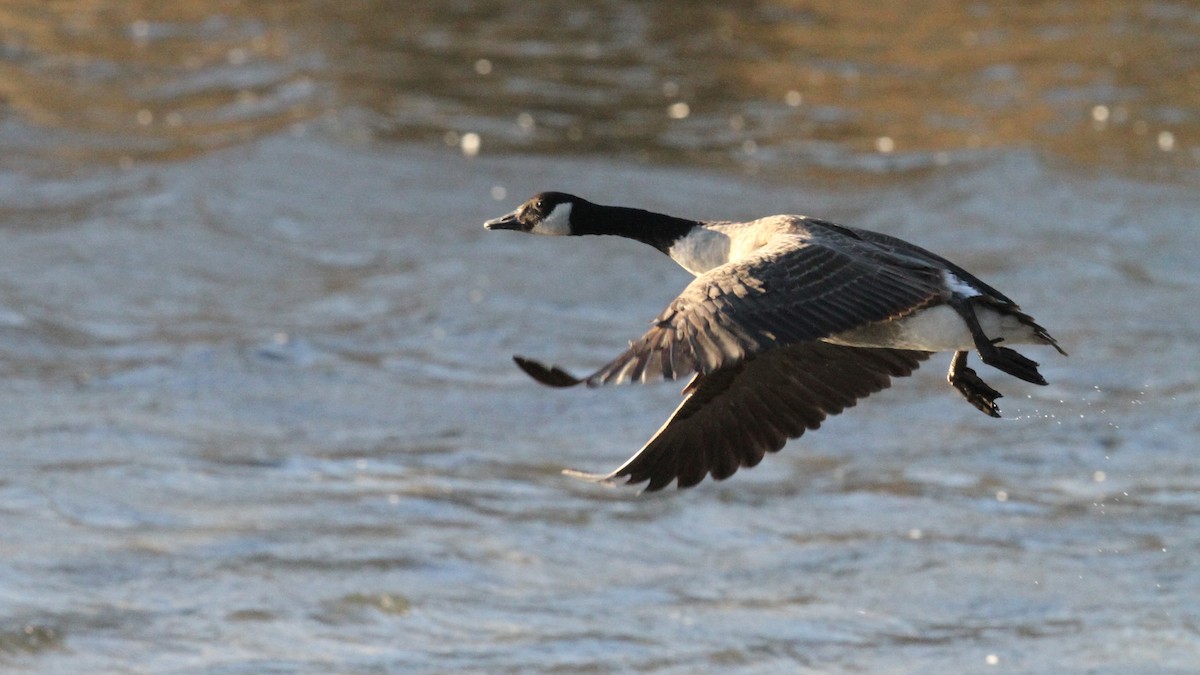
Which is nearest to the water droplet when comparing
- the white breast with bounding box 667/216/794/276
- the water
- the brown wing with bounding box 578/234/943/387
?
the water

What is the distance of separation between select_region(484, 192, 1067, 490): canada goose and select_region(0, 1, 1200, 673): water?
246cm

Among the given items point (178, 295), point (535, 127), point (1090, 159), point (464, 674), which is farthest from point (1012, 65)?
point (464, 674)

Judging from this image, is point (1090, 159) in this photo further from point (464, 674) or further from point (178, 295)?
point (464, 674)

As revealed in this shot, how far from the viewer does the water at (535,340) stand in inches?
378

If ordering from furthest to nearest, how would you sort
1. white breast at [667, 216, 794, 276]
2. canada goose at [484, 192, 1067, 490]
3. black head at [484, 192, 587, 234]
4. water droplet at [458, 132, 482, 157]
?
1. water droplet at [458, 132, 482, 157]
2. black head at [484, 192, 587, 234]
3. white breast at [667, 216, 794, 276]
4. canada goose at [484, 192, 1067, 490]

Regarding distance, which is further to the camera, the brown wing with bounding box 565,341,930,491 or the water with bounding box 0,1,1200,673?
the water with bounding box 0,1,1200,673

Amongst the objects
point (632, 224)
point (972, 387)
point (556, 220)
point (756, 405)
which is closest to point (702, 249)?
point (632, 224)

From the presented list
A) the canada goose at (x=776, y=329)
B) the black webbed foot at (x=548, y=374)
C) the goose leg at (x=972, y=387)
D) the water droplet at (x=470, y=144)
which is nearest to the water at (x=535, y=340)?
the water droplet at (x=470, y=144)

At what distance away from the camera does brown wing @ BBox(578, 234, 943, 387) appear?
5.43m

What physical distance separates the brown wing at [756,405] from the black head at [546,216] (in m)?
1.18

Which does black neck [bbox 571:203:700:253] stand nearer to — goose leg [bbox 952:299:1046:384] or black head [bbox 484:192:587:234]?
black head [bbox 484:192:587:234]

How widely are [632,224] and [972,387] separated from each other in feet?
5.42

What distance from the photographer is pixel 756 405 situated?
705cm

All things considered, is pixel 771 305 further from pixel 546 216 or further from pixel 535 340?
pixel 535 340
